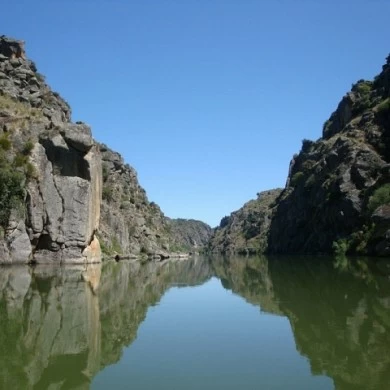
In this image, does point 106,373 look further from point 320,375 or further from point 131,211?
point 131,211

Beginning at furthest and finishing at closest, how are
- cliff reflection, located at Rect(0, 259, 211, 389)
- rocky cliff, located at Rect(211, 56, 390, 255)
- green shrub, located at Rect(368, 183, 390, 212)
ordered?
rocky cliff, located at Rect(211, 56, 390, 255) → green shrub, located at Rect(368, 183, 390, 212) → cliff reflection, located at Rect(0, 259, 211, 389)

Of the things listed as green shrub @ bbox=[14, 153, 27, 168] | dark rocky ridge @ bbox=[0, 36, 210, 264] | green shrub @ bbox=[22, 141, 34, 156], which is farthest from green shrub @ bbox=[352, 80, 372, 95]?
green shrub @ bbox=[14, 153, 27, 168]

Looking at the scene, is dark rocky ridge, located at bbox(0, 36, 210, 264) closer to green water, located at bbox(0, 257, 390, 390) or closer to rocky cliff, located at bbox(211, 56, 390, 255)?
green water, located at bbox(0, 257, 390, 390)

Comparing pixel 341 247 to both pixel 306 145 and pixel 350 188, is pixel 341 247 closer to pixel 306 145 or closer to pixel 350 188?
pixel 350 188

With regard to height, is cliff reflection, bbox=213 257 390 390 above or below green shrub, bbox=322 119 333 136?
below

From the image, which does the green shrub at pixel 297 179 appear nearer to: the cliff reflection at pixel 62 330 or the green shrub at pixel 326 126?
the green shrub at pixel 326 126

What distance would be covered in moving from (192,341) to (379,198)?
6132 cm

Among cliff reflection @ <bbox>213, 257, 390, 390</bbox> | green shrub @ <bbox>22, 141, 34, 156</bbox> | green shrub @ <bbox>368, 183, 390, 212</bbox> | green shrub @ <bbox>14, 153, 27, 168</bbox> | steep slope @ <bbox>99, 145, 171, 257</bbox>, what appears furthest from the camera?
steep slope @ <bbox>99, 145, 171, 257</bbox>

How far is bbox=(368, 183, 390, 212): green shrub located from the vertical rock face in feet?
134

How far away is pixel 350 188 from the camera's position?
8256 cm

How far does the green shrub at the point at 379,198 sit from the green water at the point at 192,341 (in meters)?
46.8

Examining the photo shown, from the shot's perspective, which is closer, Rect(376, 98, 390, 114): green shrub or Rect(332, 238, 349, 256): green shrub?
→ Rect(332, 238, 349, 256): green shrub

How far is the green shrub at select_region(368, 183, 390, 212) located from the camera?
221 feet

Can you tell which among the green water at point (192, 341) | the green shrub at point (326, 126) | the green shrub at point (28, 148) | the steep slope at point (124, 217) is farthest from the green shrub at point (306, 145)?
the green water at point (192, 341)
